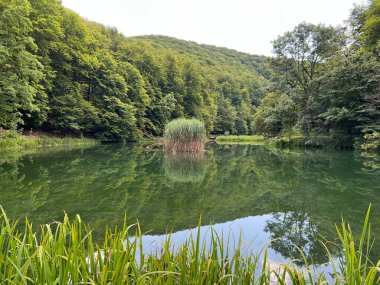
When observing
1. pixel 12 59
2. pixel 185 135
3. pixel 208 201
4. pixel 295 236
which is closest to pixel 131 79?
pixel 12 59

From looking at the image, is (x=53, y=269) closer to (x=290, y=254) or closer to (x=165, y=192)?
(x=290, y=254)

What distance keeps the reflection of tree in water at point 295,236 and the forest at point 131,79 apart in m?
14.3

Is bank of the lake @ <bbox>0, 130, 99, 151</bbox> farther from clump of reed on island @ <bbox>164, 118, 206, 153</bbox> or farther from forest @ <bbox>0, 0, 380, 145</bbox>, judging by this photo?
clump of reed on island @ <bbox>164, 118, 206, 153</bbox>

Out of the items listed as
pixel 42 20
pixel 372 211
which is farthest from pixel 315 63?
pixel 372 211

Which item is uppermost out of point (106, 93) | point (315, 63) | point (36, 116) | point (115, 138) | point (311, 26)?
point (311, 26)

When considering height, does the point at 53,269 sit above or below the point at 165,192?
above

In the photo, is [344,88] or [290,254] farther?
[344,88]

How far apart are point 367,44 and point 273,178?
66.3ft

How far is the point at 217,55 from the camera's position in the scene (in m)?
95.3

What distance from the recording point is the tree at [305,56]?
26.6 metres

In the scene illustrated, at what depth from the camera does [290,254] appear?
3469 millimetres

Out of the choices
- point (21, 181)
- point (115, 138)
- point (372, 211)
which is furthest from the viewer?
point (115, 138)

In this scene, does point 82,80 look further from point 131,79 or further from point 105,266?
point 105,266

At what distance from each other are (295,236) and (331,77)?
71.0 ft
